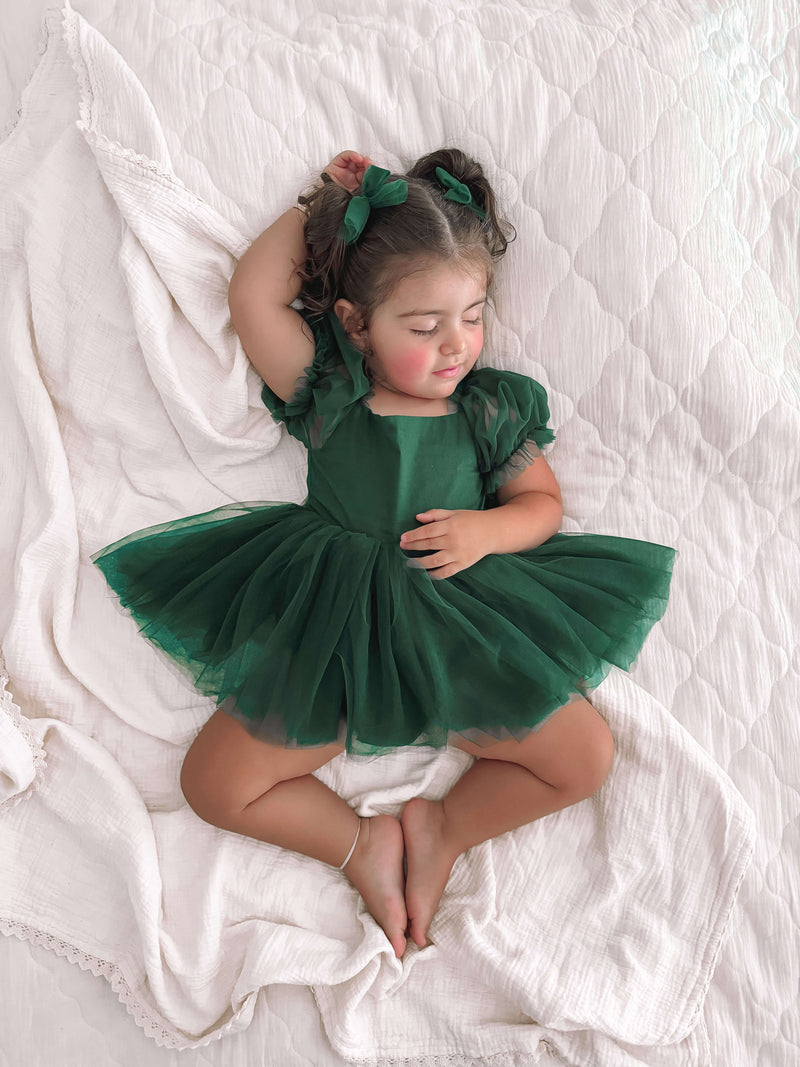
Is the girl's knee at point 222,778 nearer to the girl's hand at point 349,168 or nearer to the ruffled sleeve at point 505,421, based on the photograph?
the ruffled sleeve at point 505,421

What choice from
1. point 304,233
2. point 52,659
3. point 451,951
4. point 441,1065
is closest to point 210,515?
point 52,659

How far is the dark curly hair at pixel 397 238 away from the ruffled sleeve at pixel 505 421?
14 cm

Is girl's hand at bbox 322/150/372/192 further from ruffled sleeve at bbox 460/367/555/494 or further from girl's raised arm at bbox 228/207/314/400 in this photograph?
ruffled sleeve at bbox 460/367/555/494

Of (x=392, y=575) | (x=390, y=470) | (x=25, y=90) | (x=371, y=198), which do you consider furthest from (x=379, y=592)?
(x=25, y=90)

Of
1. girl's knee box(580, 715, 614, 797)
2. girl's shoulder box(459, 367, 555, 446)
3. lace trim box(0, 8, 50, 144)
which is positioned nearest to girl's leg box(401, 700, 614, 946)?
girl's knee box(580, 715, 614, 797)

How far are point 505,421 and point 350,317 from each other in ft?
0.78

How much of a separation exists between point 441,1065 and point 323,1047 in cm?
14

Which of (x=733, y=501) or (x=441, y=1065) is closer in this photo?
(x=441, y=1065)

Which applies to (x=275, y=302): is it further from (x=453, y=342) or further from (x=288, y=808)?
(x=288, y=808)

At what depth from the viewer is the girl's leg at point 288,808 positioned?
96 cm

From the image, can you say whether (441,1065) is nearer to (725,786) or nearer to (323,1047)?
(323,1047)

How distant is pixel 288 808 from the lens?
38.9 inches

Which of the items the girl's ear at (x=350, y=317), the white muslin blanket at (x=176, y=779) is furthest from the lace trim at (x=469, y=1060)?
the girl's ear at (x=350, y=317)

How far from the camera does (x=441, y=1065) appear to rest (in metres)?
0.95
